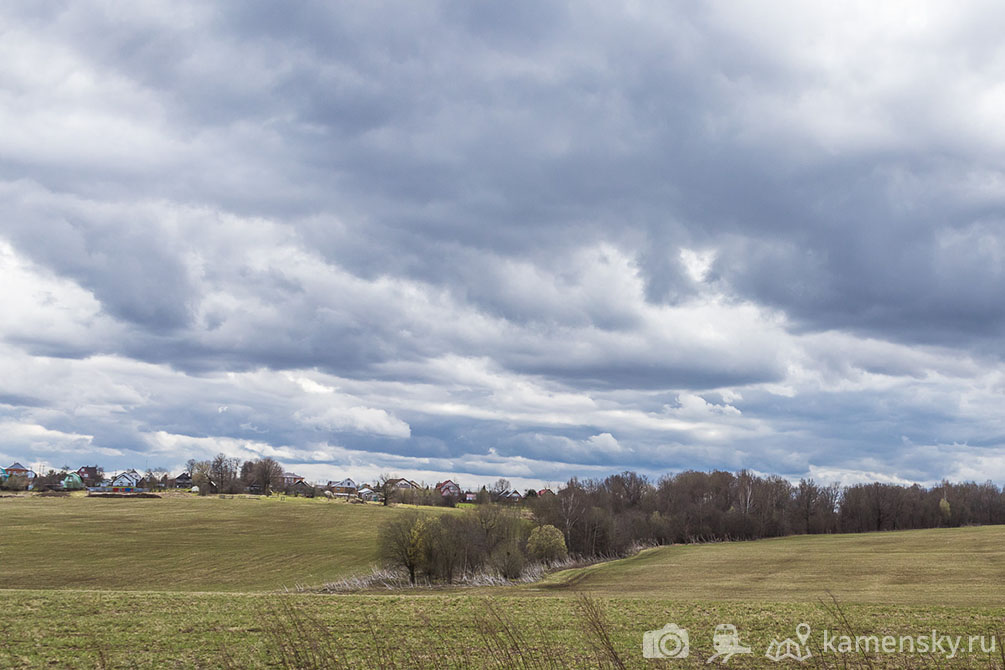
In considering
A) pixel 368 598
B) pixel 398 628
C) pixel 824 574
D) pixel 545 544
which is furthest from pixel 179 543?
pixel 398 628

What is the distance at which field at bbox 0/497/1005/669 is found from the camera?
58.1 ft

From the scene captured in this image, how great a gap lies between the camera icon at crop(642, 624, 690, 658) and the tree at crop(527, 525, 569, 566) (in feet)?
191

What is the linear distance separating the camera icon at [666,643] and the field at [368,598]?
35cm

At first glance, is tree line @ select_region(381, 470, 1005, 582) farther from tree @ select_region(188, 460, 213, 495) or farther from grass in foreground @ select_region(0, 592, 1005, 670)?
tree @ select_region(188, 460, 213, 495)

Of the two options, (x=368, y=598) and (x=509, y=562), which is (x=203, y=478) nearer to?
(x=509, y=562)

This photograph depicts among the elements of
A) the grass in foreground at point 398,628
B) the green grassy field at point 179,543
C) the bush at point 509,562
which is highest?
the grass in foreground at point 398,628

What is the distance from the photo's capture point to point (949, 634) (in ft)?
65.7

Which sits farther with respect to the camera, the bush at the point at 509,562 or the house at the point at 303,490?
the house at the point at 303,490

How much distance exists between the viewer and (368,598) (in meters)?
29.3

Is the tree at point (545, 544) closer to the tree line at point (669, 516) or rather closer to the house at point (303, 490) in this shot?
the tree line at point (669, 516)

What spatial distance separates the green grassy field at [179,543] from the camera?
222 feet

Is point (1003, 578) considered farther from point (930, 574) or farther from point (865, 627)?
point (865, 627)

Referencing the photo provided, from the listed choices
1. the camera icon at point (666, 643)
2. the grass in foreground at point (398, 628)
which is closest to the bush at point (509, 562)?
the grass in foreground at point (398, 628)

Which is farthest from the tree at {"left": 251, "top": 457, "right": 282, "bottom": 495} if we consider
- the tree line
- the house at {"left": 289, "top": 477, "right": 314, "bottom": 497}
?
the tree line
